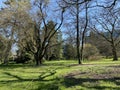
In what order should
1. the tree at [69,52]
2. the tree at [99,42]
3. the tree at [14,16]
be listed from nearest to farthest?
the tree at [14,16] < the tree at [99,42] < the tree at [69,52]

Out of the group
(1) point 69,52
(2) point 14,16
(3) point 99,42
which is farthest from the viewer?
(1) point 69,52

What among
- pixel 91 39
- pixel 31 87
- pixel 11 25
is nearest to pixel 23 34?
pixel 11 25

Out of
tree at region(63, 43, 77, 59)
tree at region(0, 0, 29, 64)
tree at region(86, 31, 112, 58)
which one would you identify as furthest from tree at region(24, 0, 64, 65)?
tree at region(63, 43, 77, 59)

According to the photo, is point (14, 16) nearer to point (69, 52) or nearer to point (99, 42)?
point (99, 42)

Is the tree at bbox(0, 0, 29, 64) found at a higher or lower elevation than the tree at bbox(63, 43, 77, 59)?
higher

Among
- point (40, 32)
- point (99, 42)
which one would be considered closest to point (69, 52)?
point (99, 42)

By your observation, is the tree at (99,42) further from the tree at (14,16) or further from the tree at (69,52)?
the tree at (14,16)

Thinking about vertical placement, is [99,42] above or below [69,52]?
above

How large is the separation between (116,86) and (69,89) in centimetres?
204

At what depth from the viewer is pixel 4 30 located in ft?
128

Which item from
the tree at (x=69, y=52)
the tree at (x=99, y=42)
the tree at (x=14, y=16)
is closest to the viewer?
the tree at (x=14, y=16)

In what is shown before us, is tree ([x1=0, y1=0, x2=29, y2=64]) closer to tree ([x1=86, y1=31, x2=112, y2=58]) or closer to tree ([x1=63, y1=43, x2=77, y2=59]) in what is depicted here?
tree ([x1=86, y1=31, x2=112, y2=58])

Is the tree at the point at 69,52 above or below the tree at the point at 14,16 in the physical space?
below

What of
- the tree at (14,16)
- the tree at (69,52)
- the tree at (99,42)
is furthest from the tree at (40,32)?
the tree at (69,52)
